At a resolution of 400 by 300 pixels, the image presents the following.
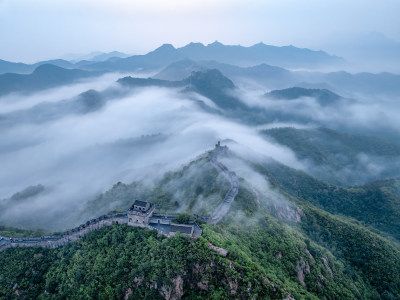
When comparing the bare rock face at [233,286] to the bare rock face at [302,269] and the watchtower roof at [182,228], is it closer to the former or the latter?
the watchtower roof at [182,228]

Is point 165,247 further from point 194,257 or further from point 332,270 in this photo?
point 332,270

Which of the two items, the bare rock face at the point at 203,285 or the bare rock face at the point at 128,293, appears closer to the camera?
the bare rock face at the point at 203,285

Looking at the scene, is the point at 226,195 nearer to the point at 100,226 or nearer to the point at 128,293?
the point at 100,226

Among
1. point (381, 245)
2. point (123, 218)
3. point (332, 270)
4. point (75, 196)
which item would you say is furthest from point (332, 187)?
point (75, 196)

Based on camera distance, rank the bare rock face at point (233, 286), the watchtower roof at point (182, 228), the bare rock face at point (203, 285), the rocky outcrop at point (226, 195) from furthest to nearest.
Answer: the rocky outcrop at point (226, 195)
the watchtower roof at point (182, 228)
the bare rock face at point (203, 285)
the bare rock face at point (233, 286)

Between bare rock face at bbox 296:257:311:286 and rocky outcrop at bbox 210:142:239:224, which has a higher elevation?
rocky outcrop at bbox 210:142:239:224

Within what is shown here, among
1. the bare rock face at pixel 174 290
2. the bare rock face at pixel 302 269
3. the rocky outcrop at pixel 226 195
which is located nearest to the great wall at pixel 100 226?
the rocky outcrop at pixel 226 195

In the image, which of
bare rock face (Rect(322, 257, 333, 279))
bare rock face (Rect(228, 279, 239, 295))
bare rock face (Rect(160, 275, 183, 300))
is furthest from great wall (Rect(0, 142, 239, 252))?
bare rock face (Rect(322, 257, 333, 279))

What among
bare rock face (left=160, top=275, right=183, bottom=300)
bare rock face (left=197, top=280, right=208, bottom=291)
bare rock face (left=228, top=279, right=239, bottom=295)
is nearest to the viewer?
bare rock face (left=228, top=279, right=239, bottom=295)

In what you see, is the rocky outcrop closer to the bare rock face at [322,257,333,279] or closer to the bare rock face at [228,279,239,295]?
the bare rock face at [228,279,239,295]
